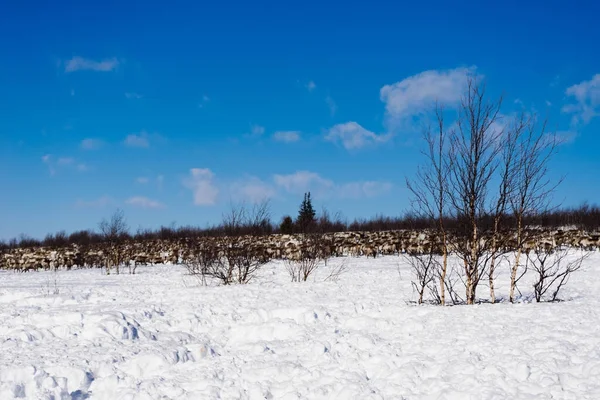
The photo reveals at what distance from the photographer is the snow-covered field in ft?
15.7

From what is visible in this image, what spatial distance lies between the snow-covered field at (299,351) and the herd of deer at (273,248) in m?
14.6

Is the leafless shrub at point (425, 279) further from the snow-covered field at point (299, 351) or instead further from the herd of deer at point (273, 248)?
the herd of deer at point (273, 248)

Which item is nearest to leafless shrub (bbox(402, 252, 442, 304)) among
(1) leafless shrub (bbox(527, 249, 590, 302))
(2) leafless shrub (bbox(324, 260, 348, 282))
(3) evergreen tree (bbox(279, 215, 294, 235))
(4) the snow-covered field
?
(4) the snow-covered field

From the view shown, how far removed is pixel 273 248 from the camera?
26250 mm

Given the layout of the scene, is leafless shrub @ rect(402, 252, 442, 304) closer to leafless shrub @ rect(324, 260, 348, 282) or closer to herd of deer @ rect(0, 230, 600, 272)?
leafless shrub @ rect(324, 260, 348, 282)

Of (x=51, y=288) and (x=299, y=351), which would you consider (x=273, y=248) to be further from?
(x=299, y=351)

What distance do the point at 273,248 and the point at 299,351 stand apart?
66.7 feet

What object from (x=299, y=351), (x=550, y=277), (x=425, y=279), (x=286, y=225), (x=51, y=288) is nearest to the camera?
(x=299, y=351)

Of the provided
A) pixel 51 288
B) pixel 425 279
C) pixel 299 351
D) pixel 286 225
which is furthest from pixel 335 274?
pixel 286 225

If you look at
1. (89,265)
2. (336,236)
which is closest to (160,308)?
(89,265)

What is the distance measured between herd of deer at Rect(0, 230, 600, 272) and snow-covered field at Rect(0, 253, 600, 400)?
14634 millimetres

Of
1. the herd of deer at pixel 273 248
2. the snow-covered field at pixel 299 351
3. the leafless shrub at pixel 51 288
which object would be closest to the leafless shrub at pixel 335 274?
the herd of deer at pixel 273 248

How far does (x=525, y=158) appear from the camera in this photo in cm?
870

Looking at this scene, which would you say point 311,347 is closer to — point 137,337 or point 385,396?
point 385,396
